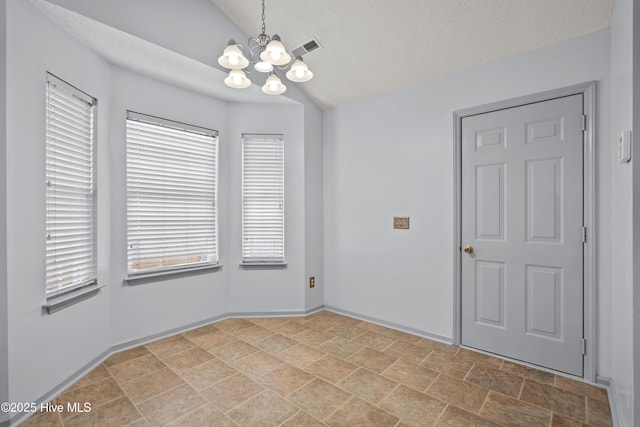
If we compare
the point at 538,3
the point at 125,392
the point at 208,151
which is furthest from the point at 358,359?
the point at 538,3

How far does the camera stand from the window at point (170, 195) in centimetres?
294

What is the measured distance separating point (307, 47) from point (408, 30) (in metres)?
0.97

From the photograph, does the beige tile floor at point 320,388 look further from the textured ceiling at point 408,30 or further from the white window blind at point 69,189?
the textured ceiling at point 408,30

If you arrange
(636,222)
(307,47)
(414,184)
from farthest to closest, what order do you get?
(414,184) → (307,47) → (636,222)

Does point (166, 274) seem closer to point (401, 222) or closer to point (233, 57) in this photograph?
point (233, 57)

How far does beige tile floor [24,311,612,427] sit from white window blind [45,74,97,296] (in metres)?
0.84

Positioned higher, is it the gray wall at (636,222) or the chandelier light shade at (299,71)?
the chandelier light shade at (299,71)

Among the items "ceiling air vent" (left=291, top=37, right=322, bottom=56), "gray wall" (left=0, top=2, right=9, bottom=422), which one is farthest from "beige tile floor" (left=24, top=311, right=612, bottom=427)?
"ceiling air vent" (left=291, top=37, right=322, bottom=56)

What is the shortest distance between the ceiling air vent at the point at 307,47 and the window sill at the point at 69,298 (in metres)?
2.79

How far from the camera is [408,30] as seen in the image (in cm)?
260

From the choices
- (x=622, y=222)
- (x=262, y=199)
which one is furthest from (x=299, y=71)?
(x=622, y=222)

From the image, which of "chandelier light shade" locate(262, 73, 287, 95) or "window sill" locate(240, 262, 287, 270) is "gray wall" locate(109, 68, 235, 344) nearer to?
"window sill" locate(240, 262, 287, 270)

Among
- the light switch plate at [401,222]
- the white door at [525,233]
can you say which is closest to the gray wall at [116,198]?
the light switch plate at [401,222]

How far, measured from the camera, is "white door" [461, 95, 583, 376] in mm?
2328
